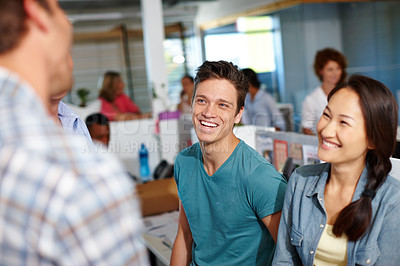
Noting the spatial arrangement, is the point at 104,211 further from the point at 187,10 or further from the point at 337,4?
the point at 187,10

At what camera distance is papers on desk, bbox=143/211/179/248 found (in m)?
2.29

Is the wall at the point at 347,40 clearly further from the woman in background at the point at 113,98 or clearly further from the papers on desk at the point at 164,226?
the papers on desk at the point at 164,226

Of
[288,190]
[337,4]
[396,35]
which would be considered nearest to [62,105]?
[288,190]

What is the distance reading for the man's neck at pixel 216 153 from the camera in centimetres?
157

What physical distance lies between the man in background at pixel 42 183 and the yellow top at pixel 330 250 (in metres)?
0.82

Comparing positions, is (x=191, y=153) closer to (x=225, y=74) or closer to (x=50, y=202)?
(x=225, y=74)

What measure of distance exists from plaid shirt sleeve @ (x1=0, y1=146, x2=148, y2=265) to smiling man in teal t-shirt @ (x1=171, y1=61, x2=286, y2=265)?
932mm

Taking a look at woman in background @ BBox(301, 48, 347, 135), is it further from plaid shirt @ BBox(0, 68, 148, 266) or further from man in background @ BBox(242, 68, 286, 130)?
plaid shirt @ BBox(0, 68, 148, 266)

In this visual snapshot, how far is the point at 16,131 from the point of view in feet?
1.94

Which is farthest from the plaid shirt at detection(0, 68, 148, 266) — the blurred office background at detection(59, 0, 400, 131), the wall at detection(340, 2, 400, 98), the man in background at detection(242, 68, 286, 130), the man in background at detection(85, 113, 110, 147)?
the wall at detection(340, 2, 400, 98)

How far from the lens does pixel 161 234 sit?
92.8 inches

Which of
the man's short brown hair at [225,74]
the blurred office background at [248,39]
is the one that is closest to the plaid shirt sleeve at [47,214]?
the man's short brown hair at [225,74]

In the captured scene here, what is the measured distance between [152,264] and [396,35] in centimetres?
542

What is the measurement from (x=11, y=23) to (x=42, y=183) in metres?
0.24
